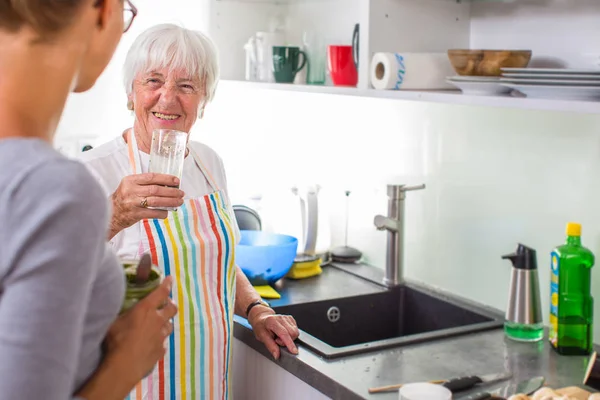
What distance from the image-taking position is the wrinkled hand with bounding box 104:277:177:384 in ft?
3.02

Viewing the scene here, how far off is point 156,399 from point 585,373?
922 mm

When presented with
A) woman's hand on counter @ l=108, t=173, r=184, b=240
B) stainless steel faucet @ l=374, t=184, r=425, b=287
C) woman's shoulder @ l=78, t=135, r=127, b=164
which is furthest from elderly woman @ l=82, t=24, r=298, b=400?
stainless steel faucet @ l=374, t=184, r=425, b=287

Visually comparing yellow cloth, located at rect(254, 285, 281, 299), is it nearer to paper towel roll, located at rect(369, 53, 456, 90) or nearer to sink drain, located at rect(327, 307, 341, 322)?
sink drain, located at rect(327, 307, 341, 322)

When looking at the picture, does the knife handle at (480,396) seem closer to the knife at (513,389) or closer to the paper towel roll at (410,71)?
the knife at (513,389)

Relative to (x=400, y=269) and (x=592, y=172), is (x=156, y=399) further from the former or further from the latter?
(x=592, y=172)

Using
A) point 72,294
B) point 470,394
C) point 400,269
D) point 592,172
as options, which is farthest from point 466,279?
point 72,294

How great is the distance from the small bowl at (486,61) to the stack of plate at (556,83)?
122mm

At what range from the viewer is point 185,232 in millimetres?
1837

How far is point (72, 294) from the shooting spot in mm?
751

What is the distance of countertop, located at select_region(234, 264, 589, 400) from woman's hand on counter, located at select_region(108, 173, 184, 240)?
18.6 inches

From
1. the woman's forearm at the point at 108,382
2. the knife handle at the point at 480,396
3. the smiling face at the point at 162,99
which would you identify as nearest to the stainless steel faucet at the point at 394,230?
the smiling face at the point at 162,99

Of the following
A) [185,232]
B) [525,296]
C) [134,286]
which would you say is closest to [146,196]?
[185,232]

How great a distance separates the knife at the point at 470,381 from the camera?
1589mm

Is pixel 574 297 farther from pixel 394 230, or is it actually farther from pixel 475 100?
pixel 394 230
